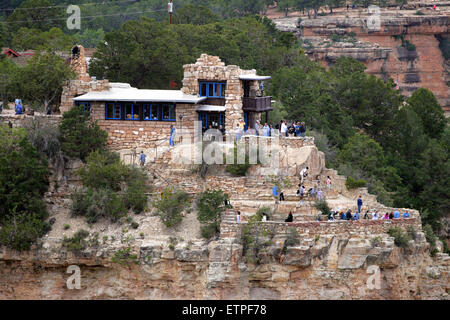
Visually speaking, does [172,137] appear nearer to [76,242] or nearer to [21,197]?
[76,242]

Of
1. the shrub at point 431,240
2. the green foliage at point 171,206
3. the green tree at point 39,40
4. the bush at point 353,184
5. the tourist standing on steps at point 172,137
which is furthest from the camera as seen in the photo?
the green tree at point 39,40

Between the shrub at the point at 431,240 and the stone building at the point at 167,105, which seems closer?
the shrub at the point at 431,240

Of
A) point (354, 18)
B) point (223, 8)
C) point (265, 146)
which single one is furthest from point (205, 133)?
point (354, 18)

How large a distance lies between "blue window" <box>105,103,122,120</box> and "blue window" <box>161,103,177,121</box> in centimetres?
279

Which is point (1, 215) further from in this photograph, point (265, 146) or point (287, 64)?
point (287, 64)

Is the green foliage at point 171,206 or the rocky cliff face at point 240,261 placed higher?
the green foliage at point 171,206

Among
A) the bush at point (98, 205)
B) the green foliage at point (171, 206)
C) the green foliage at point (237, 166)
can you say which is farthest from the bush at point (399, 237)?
the bush at point (98, 205)

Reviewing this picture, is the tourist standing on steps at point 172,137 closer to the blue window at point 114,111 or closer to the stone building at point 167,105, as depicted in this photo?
the stone building at point 167,105

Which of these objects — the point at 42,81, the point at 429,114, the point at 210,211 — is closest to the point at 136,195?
the point at 210,211

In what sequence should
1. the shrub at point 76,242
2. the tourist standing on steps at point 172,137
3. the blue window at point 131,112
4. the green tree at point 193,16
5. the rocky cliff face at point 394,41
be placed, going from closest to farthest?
the shrub at point 76,242 → the tourist standing on steps at point 172,137 → the blue window at point 131,112 → the green tree at point 193,16 → the rocky cliff face at point 394,41

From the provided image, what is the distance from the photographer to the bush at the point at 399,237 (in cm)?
5534

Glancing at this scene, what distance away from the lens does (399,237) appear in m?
55.4

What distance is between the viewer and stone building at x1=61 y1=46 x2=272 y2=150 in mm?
61312

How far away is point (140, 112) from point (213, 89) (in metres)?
4.94
